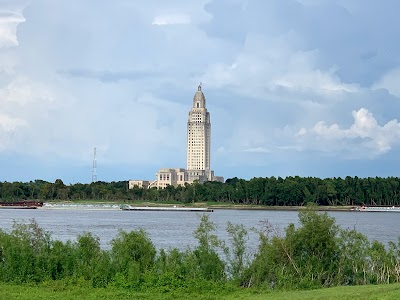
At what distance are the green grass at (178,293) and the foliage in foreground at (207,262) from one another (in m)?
0.57

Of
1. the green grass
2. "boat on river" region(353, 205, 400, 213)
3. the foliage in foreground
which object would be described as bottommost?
the green grass

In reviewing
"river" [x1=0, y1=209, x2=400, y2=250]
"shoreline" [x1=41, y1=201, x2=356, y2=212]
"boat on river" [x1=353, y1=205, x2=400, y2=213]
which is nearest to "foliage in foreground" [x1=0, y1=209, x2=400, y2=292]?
"river" [x1=0, y1=209, x2=400, y2=250]

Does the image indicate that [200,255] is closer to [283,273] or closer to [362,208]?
[283,273]

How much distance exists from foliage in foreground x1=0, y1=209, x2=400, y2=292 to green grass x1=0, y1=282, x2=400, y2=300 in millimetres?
569

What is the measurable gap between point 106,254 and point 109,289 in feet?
7.54

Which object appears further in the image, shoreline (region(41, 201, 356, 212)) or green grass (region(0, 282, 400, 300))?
shoreline (region(41, 201, 356, 212))

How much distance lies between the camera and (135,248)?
1105 inches

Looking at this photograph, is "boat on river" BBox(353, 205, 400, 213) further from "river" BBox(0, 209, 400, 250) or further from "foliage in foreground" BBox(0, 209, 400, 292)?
"foliage in foreground" BBox(0, 209, 400, 292)

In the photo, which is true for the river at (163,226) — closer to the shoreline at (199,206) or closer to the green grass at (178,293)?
the shoreline at (199,206)

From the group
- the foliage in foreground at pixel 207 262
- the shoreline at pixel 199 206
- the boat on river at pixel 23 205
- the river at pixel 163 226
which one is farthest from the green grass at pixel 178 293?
the boat on river at pixel 23 205

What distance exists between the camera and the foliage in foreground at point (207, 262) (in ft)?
86.7

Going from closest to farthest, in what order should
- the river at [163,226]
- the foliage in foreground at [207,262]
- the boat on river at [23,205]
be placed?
1. the foliage in foreground at [207,262]
2. the river at [163,226]
3. the boat on river at [23,205]

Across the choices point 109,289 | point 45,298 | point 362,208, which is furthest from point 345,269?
point 362,208

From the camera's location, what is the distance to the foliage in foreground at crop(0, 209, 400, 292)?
2642cm
